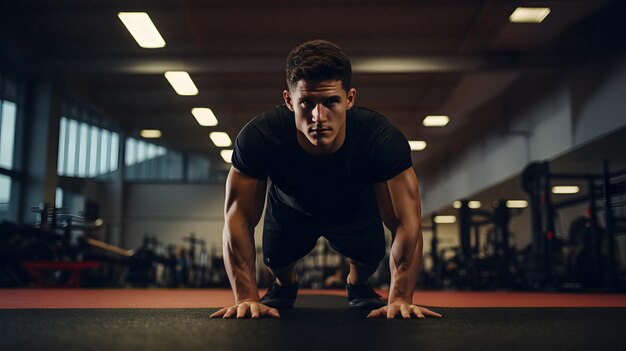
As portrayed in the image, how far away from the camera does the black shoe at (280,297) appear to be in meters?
2.38

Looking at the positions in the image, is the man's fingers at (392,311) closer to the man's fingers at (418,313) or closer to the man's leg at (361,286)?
the man's fingers at (418,313)

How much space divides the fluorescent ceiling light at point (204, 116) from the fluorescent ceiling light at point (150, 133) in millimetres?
2203

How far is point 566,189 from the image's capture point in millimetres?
9953

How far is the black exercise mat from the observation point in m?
1.20

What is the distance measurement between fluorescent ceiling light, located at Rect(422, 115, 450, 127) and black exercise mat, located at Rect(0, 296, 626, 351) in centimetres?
756

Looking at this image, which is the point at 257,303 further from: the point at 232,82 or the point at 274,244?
the point at 232,82

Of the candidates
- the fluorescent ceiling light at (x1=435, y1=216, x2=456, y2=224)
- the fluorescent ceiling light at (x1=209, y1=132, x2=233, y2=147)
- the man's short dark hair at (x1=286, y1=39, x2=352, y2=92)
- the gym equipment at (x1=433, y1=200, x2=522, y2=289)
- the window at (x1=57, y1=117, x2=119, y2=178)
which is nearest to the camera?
the man's short dark hair at (x1=286, y1=39, x2=352, y2=92)

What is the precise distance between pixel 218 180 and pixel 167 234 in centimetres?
162

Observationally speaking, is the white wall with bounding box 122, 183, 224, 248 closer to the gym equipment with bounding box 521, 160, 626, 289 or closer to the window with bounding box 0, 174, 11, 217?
the window with bounding box 0, 174, 11, 217

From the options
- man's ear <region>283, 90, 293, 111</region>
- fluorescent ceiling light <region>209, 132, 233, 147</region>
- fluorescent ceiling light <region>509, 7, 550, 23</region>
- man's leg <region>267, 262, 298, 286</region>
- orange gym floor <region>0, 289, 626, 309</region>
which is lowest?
orange gym floor <region>0, 289, 626, 309</region>

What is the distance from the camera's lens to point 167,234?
1229 cm

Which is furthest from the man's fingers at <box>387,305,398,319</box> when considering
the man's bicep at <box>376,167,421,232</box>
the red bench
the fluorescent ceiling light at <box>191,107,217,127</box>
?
the fluorescent ceiling light at <box>191,107,217,127</box>

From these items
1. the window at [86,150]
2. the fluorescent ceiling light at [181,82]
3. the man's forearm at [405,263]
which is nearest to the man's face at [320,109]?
the man's forearm at [405,263]

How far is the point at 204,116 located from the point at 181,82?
1.78 m
